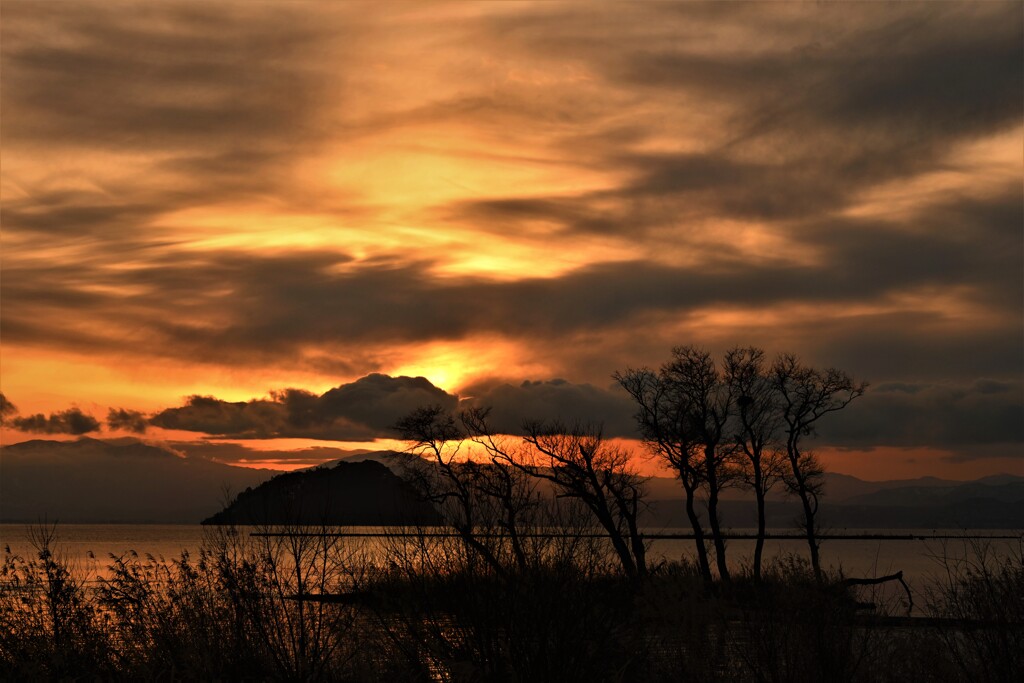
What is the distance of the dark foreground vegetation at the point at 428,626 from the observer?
15547 millimetres

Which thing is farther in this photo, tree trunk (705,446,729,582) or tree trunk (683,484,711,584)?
tree trunk (705,446,729,582)

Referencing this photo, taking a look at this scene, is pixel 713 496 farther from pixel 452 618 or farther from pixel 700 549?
pixel 452 618

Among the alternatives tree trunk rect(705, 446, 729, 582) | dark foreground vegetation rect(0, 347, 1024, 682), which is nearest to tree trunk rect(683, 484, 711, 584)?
tree trunk rect(705, 446, 729, 582)

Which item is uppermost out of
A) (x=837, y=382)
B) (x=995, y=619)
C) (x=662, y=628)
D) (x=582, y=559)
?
(x=837, y=382)

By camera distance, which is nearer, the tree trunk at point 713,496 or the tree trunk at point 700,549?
the tree trunk at point 700,549

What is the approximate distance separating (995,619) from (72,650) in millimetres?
19507

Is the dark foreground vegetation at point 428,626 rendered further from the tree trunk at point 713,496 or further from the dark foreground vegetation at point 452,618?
the tree trunk at point 713,496

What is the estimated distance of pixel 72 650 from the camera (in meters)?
21.7

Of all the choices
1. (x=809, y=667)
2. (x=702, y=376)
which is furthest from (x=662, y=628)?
(x=702, y=376)

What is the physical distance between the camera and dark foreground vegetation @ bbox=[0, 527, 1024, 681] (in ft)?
51.0

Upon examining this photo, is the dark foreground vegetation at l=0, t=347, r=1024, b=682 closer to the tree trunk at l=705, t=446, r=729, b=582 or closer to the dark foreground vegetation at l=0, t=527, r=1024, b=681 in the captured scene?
the dark foreground vegetation at l=0, t=527, r=1024, b=681

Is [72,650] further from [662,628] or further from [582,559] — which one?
[662,628]

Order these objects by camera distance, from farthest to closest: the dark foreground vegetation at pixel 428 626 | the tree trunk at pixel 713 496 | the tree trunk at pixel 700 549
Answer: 1. the tree trunk at pixel 713 496
2. the tree trunk at pixel 700 549
3. the dark foreground vegetation at pixel 428 626

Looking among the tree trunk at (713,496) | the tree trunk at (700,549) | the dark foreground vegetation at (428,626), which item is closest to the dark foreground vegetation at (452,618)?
the dark foreground vegetation at (428,626)
